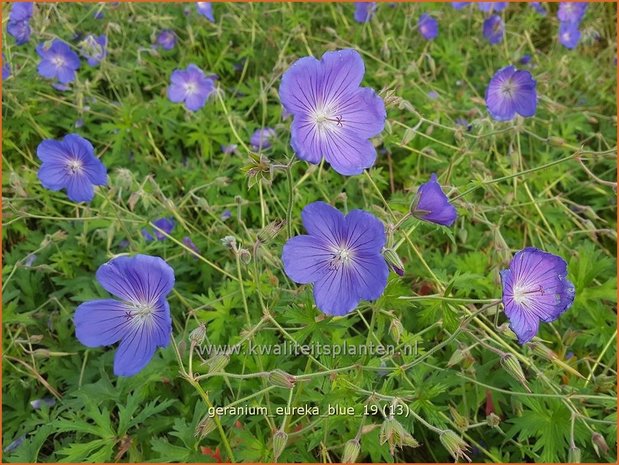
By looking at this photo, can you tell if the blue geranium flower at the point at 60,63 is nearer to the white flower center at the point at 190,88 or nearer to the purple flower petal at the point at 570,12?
the white flower center at the point at 190,88

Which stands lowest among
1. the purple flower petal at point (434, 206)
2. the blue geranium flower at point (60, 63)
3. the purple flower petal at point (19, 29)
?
the purple flower petal at point (434, 206)

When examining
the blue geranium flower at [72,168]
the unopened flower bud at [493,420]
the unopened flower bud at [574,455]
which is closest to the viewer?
the unopened flower bud at [574,455]

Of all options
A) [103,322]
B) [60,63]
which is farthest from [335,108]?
[60,63]

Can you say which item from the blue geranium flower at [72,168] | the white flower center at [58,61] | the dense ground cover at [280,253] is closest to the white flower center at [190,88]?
the dense ground cover at [280,253]

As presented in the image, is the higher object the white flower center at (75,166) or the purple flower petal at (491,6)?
the purple flower petal at (491,6)

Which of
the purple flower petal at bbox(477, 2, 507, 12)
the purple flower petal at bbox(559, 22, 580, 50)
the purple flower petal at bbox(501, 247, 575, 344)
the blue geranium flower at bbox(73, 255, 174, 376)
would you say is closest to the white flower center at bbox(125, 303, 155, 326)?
the blue geranium flower at bbox(73, 255, 174, 376)

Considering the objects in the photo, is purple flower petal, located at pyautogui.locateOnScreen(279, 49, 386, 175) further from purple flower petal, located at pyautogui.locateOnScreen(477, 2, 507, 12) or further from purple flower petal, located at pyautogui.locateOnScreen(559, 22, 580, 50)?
purple flower petal, located at pyautogui.locateOnScreen(559, 22, 580, 50)

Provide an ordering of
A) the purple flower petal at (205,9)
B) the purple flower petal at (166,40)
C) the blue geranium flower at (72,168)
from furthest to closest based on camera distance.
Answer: the purple flower petal at (166,40) < the purple flower petal at (205,9) < the blue geranium flower at (72,168)
